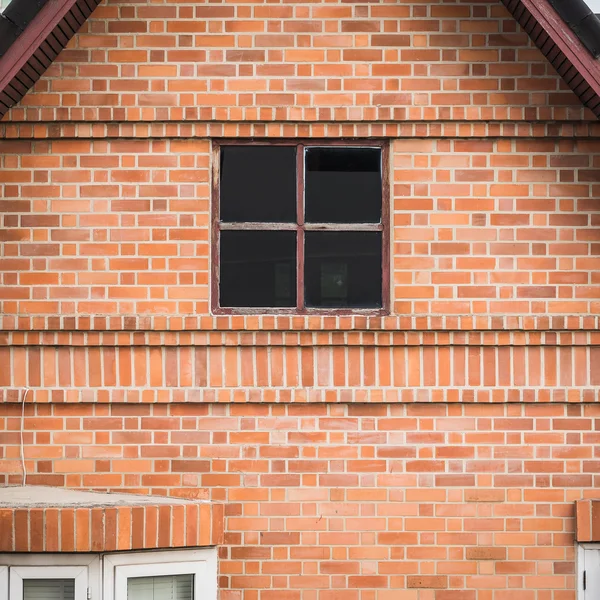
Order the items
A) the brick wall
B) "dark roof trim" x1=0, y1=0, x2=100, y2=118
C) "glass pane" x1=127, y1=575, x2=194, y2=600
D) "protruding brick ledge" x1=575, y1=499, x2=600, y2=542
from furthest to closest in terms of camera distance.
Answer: the brick wall
"protruding brick ledge" x1=575, y1=499, x2=600, y2=542
"glass pane" x1=127, y1=575, x2=194, y2=600
"dark roof trim" x1=0, y1=0, x2=100, y2=118

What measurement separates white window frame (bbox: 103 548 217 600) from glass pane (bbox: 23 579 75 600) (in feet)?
0.72

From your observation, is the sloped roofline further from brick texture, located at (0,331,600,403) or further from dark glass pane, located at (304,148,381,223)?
brick texture, located at (0,331,600,403)

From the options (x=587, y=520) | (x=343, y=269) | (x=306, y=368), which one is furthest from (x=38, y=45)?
(x=587, y=520)

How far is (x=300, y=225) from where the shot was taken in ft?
16.7

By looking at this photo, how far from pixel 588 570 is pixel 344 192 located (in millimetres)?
2639

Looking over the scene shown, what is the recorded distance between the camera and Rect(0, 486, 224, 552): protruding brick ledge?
4.48m

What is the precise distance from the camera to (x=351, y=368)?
4.93 m

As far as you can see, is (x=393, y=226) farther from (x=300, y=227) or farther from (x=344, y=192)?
(x=300, y=227)

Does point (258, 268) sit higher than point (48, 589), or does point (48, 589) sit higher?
point (258, 268)

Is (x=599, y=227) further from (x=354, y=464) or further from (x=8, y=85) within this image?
(x=8, y=85)

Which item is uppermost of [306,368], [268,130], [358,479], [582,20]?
[582,20]

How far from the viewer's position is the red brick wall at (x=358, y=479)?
16.0 ft

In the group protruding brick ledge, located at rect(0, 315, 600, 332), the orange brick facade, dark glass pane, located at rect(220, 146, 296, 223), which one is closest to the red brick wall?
the orange brick facade

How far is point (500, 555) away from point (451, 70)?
2.89m
